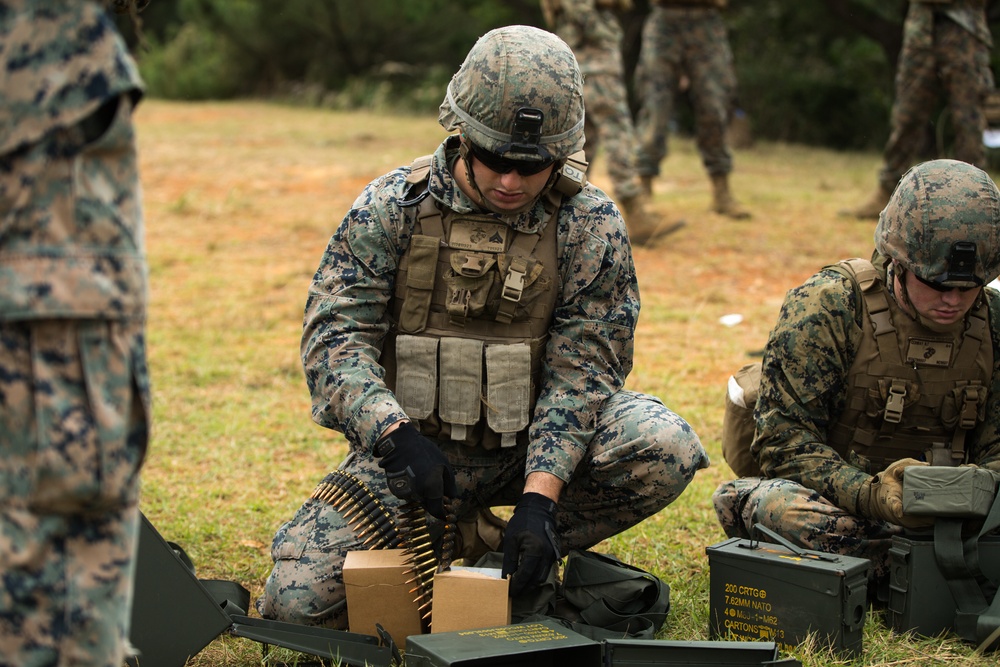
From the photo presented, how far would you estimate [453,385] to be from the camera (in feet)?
12.4

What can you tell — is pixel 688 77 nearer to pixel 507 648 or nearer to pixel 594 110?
pixel 594 110

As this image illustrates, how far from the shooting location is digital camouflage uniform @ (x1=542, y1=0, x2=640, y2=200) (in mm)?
9234

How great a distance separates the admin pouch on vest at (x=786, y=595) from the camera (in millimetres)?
3391

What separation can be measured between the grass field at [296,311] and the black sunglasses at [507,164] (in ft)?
4.73

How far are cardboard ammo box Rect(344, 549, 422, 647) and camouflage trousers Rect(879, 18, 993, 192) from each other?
7.62 m

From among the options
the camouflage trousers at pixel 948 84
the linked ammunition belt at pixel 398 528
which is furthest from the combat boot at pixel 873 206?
the linked ammunition belt at pixel 398 528

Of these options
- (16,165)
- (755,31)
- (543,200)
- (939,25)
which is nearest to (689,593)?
(543,200)

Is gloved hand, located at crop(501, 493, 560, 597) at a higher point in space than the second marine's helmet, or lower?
lower

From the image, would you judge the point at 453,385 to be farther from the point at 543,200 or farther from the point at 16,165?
the point at 16,165

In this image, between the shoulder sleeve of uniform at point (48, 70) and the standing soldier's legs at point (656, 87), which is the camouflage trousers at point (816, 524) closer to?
the shoulder sleeve of uniform at point (48, 70)

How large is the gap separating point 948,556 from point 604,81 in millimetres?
6221

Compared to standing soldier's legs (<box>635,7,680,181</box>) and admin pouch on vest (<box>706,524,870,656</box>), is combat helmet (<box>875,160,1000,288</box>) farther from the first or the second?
standing soldier's legs (<box>635,7,680,181</box>)

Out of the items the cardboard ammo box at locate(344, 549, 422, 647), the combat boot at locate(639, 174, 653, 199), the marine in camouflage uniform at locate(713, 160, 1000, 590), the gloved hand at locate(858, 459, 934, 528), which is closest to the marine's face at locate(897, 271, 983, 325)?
the marine in camouflage uniform at locate(713, 160, 1000, 590)

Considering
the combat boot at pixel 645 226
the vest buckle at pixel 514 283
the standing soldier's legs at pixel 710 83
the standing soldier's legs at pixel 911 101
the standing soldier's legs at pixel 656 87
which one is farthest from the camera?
the standing soldier's legs at pixel 656 87
